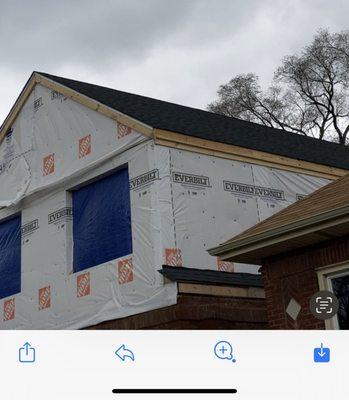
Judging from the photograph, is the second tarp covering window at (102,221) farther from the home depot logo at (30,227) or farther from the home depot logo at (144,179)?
the home depot logo at (30,227)

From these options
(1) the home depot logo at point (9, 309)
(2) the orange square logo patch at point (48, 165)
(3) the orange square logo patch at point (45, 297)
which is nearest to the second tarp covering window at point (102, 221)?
(3) the orange square logo patch at point (45, 297)

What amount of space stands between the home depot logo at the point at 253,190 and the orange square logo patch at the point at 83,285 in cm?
347

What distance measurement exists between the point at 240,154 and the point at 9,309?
665cm

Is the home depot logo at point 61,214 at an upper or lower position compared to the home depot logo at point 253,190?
lower

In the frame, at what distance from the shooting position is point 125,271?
12297 millimetres

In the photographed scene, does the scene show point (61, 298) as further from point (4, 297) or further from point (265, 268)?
point (265, 268)

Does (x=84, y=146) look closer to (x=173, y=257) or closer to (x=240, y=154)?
(x=240, y=154)

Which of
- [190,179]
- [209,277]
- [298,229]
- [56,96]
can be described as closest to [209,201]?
[190,179]

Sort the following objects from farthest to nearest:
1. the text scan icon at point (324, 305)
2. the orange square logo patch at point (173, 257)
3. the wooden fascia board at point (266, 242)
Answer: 1. the orange square logo patch at point (173, 257)
2. the wooden fascia board at point (266, 242)
3. the text scan icon at point (324, 305)

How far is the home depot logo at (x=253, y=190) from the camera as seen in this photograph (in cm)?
1343

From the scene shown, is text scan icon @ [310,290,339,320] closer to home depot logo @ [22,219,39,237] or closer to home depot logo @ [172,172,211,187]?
home depot logo @ [172,172,211,187]
